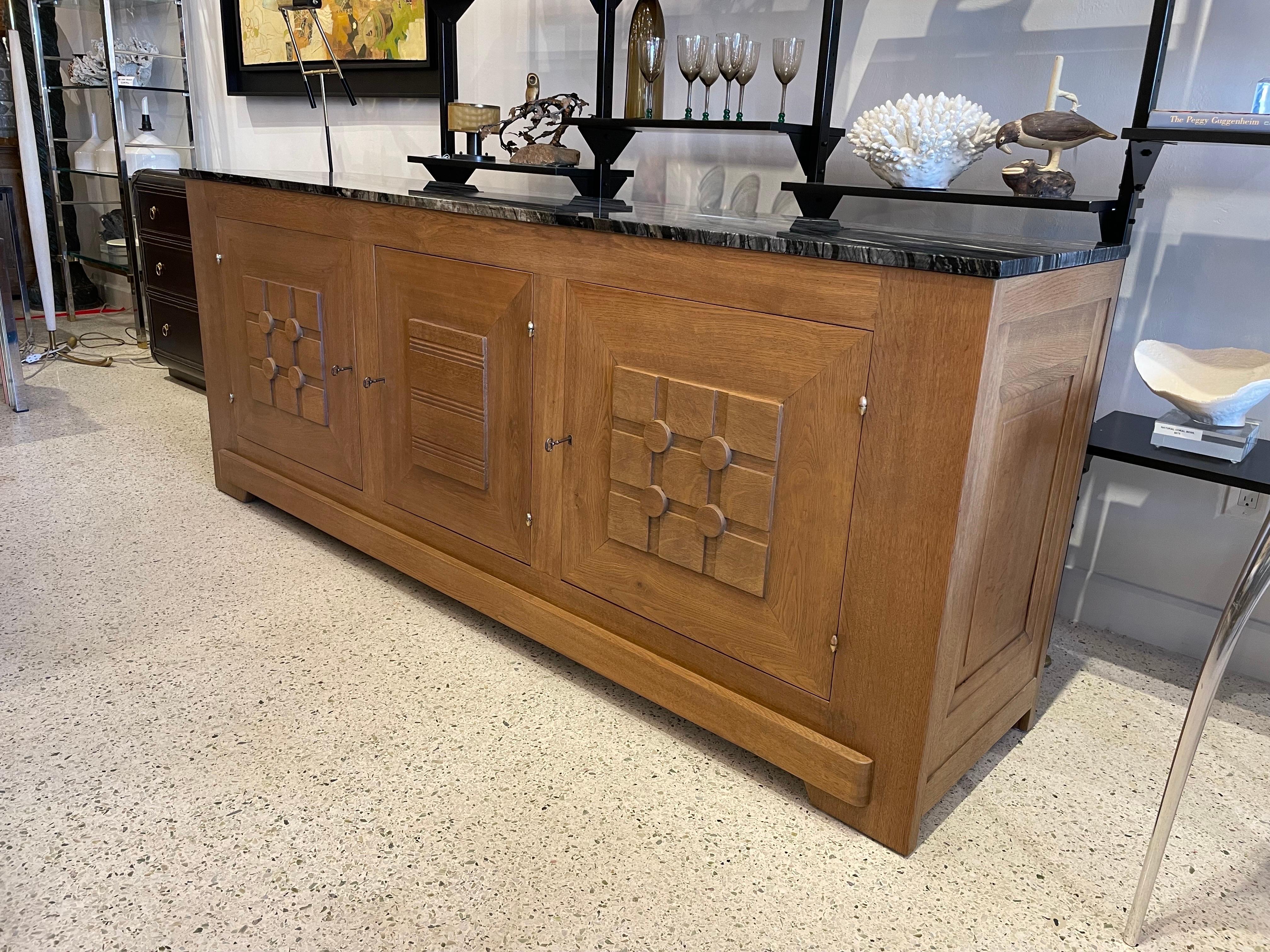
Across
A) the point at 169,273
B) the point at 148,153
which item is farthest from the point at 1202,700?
the point at 148,153

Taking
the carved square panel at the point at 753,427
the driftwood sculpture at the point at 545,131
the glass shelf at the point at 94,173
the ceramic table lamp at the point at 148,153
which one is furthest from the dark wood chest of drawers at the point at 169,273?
the carved square panel at the point at 753,427

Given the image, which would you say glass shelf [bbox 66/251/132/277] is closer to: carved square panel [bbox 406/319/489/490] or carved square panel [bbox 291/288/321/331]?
carved square panel [bbox 291/288/321/331]

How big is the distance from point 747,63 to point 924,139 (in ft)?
1.69

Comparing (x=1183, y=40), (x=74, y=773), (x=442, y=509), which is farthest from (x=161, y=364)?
(x=1183, y=40)

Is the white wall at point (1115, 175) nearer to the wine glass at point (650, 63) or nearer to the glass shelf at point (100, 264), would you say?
the wine glass at point (650, 63)

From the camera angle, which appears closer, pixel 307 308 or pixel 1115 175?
pixel 1115 175

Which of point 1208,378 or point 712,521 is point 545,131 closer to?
point 712,521

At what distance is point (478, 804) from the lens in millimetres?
1528

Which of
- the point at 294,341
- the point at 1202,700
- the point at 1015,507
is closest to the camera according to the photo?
the point at 1202,700

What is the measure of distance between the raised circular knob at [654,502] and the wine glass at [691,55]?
0.93 meters

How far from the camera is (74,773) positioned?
1.58m

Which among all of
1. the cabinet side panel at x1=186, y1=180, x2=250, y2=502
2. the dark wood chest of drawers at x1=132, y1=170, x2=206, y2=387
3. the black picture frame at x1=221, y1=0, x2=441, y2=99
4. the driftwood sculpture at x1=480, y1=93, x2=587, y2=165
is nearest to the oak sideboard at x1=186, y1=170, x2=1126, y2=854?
the driftwood sculpture at x1=480, y1=93, x2=587, y2=165

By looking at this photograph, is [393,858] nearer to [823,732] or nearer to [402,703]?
[402,703]

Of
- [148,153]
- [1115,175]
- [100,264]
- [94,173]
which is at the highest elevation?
[1115,175]
